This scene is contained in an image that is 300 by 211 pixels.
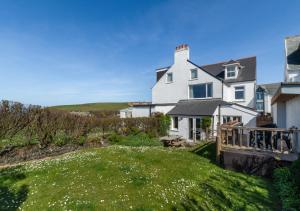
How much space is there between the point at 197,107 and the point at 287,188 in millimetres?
14334

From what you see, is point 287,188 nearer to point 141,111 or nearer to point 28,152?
point 28,152

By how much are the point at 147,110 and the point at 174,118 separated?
5390 millimetres

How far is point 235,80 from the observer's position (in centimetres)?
2147

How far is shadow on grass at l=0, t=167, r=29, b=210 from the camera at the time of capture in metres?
5.30

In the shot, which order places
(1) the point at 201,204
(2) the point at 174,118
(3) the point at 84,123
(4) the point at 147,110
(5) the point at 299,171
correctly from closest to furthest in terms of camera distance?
(1) the point at 201,204 < (5) the point at 299,171 < (3) the point at 84,123 < (2) the point at 174,118 < (4) the point at 147,110

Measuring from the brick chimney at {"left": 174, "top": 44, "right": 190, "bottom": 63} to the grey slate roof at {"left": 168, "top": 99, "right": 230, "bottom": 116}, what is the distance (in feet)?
18.5

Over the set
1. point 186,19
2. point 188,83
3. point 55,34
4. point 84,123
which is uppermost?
point 186,19

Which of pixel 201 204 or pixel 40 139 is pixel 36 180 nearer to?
pixel 201 204

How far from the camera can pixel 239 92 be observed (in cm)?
2142

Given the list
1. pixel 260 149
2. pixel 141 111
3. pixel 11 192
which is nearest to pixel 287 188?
pixel 260 149

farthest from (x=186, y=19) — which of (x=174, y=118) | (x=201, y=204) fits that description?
(x=201, y=204)

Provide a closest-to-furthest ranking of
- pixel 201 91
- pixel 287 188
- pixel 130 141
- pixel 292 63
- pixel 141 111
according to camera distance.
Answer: pixel 287 188
pixel 292 63
pixel 130 141
pixel 201 91
pixel 141 111

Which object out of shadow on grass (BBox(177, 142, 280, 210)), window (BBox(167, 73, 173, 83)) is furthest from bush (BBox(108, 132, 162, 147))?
window (BBox(167, 73, 173, 83))

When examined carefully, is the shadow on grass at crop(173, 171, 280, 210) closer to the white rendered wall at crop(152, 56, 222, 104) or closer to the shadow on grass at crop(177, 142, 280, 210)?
the shadow on grass at crop(177, 142, 280, 210)
